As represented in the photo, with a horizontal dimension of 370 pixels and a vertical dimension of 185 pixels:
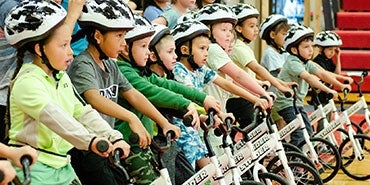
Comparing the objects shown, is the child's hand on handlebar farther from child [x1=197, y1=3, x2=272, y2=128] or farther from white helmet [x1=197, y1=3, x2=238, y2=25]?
white helmet [x1=197, y1=3, x2=238, y2=25]

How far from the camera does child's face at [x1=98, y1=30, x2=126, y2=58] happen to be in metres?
4.08

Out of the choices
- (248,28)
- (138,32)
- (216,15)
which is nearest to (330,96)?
(248,28)

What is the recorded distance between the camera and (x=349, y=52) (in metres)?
12.3

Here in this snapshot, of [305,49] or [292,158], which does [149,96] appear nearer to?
[292,158]

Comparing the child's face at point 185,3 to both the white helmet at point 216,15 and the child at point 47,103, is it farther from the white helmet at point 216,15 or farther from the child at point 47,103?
the child at point 47,103

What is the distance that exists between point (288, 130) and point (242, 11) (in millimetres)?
961

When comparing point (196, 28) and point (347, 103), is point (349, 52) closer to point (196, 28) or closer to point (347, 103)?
point (347, 103)

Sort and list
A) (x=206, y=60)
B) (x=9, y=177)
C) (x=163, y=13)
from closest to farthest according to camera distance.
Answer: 1. (x=9, y=177)
2. (x=206, y=60)
3. (x=163, y=13)

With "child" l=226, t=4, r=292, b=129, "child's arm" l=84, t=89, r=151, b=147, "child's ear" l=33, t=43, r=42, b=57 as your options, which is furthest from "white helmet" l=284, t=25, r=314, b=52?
"child's ear" l=33, t=43, r=42, b=57

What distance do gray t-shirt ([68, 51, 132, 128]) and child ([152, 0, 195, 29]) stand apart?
1.54 metres

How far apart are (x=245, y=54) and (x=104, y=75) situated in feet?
7.62

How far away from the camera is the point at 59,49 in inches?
141

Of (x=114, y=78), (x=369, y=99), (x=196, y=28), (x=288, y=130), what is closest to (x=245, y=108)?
(x=288, y=130)

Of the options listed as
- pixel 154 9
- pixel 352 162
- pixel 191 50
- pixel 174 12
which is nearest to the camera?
pixel 191 50
